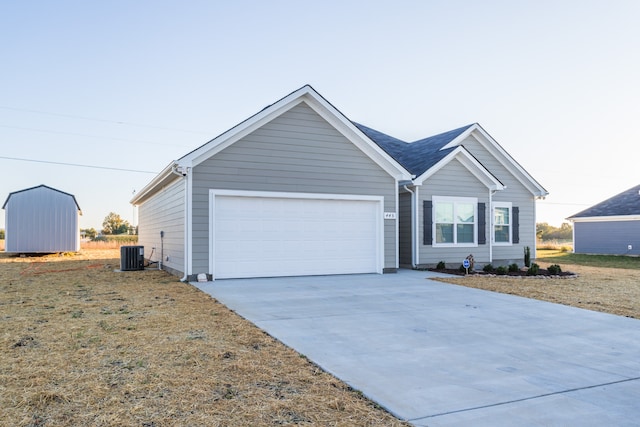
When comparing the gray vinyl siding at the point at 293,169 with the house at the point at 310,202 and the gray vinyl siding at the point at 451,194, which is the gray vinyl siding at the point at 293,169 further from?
the gray vinyl siding at the point at 451,194

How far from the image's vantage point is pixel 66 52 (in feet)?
60.3

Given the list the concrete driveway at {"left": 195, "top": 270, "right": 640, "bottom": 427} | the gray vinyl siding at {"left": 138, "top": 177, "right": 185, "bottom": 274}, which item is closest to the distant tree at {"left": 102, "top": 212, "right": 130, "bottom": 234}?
the gray vinyl siding at {"left": 138, "top": 177, "right": 185, "bottom": 274}

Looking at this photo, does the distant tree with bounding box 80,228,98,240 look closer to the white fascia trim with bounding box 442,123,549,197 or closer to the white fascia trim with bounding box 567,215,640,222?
the white fascia trim with bounding box 567,215,640,222

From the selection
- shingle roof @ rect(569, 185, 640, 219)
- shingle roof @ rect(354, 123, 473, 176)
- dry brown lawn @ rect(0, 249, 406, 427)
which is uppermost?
shingle roof @ rect(354, 123, 473, 176)

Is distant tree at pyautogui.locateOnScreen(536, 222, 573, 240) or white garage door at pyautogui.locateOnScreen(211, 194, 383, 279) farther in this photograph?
distant tree at pyautogui.locateOnScreen(536, 222, 573, 240)

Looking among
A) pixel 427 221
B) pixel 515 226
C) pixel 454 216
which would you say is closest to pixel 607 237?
pixel 515 226

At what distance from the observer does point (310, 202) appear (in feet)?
40.7

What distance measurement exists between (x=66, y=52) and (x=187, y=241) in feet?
40.7

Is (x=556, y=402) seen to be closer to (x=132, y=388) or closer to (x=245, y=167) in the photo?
(x=132, y=388)

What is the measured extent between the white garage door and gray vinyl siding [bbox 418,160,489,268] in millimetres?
2363

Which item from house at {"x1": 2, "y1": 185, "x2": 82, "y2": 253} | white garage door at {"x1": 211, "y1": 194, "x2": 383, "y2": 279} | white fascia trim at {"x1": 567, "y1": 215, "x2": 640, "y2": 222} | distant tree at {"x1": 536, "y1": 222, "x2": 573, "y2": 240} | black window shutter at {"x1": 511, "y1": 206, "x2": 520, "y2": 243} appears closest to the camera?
white garage door at {"x1": 211, "y1": 194, "x2": 383, "y2": 279}

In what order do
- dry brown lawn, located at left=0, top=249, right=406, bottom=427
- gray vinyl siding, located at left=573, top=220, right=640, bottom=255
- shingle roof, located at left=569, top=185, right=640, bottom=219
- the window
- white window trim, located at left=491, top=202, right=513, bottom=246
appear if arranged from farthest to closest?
shingle roof, located at left=569, top=185, right=640, bottom=219 < gray vinyl siding, located at left=573, top=220, right=640, bottom=255 < the window < white window trim, located at left=491, top=202, right=513, bottom=246 < dry brown lawn, located at left=0, top=249, right=406, bottom=427

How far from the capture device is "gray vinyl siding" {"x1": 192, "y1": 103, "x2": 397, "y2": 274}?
11.1 metres

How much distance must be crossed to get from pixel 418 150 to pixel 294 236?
7.78 metres
